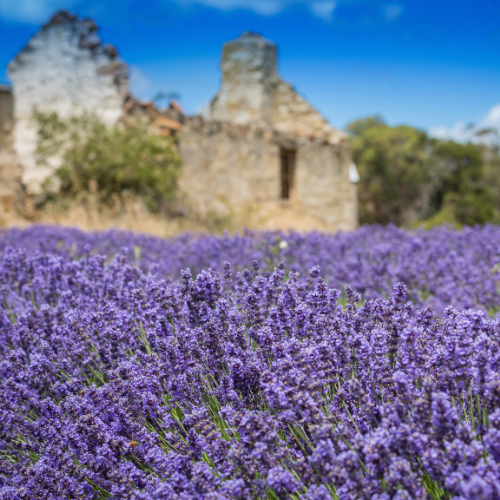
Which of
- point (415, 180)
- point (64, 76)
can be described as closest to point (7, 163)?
point (64, 76)

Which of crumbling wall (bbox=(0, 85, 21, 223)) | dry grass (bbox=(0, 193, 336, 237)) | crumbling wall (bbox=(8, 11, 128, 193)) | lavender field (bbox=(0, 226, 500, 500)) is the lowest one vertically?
lavender field (bbox=(0, 226, 500, 500))

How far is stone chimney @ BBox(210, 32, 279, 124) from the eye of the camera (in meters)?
15.2

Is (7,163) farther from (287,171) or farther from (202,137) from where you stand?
(287,171)

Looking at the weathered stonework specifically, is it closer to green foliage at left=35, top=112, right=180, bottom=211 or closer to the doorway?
the doorway

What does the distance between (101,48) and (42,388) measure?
13.0 meters

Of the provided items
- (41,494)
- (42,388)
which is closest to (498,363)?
(41,494)

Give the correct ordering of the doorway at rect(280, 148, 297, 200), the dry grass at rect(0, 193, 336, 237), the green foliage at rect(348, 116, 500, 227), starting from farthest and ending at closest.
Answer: the green foliage at rect(348, 116, 500, 227)
the doorway at rect(280, 148, 297, 200)
the dry grass at rect(0, 193, 336, 237)

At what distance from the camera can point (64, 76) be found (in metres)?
12.8

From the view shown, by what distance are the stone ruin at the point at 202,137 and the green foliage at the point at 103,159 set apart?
589 mm

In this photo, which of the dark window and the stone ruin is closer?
the stone ruin

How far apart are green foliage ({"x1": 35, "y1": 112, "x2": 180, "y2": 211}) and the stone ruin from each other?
0.59 meters

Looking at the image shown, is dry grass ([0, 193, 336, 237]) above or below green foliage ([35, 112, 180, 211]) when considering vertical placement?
below

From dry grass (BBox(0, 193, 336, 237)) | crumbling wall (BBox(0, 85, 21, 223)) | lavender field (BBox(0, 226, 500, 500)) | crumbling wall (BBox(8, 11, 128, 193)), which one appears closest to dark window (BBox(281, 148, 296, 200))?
dry grass (BBox(0, 193, 336, 237))

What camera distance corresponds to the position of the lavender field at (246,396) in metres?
1.17
